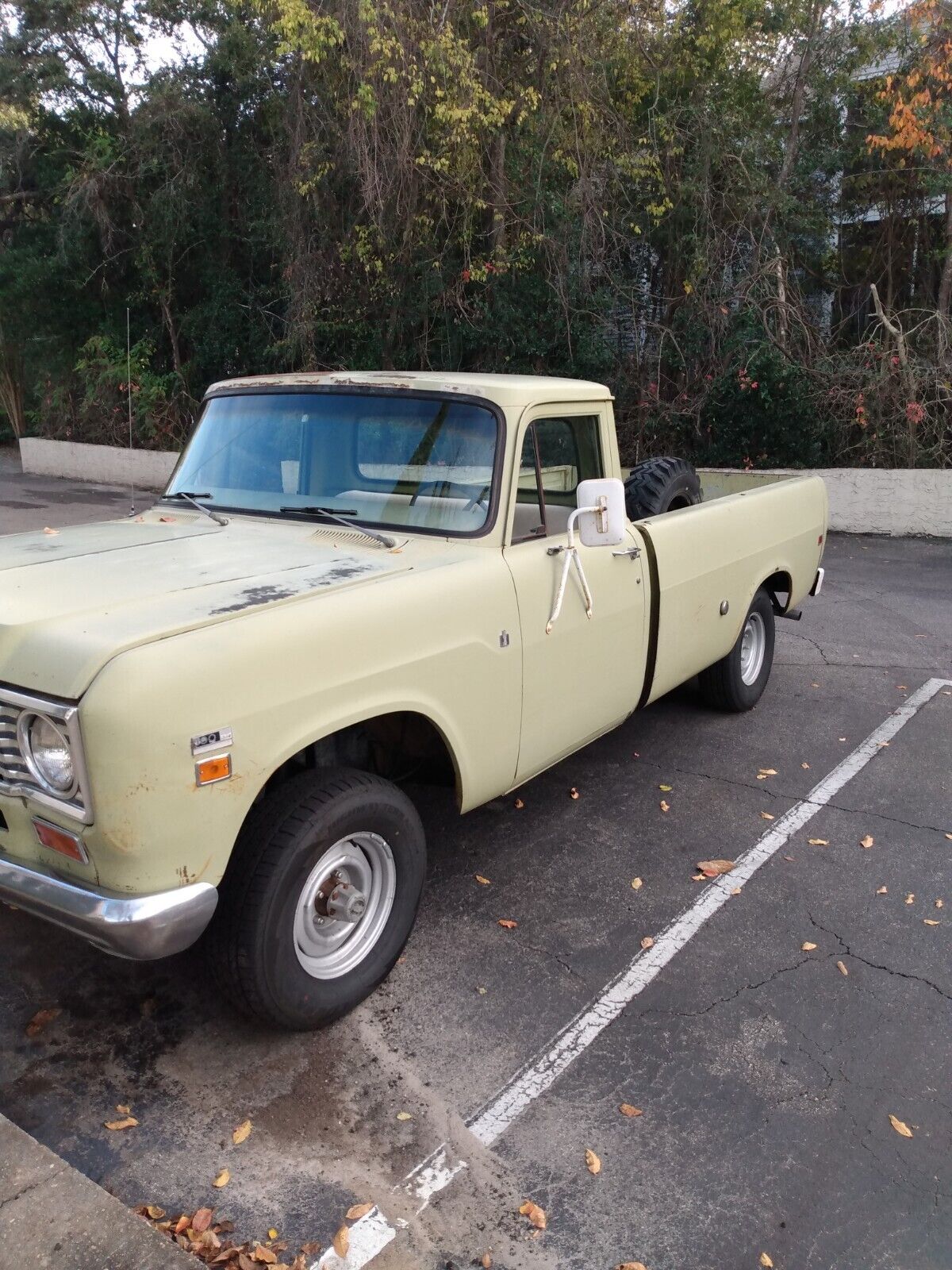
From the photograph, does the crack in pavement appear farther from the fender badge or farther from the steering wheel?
the fender badge

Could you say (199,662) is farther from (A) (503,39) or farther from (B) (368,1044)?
(A) (503,39)

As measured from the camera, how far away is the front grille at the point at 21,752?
2.39m

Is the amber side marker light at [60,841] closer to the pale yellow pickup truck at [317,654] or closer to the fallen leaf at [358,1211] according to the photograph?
the pale yellow pickup truck at [317,654]

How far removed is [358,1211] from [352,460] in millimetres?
2606

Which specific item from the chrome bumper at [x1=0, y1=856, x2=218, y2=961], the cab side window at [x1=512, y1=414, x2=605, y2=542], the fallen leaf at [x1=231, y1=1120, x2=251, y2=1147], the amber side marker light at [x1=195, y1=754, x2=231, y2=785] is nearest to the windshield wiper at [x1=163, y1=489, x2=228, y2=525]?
the cab side window at [x1=512, y1=414, x2=605, y2=542]

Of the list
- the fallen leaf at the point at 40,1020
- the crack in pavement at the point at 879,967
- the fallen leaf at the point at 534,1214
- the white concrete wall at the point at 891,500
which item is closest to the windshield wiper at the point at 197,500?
the fallen leaf at the point at 40,1020

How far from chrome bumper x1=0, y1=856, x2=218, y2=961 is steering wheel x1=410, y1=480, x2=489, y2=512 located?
1.73m

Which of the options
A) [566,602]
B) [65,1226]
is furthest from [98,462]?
[65,1226]

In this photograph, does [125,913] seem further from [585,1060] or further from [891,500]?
[891,500]

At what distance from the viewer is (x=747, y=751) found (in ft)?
17.7

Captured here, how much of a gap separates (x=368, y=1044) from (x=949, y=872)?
8.55ft

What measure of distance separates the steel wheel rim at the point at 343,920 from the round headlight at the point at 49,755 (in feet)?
2.51

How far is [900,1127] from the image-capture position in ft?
8.99

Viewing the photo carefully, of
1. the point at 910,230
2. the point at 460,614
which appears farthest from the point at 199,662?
the point at 910,230
